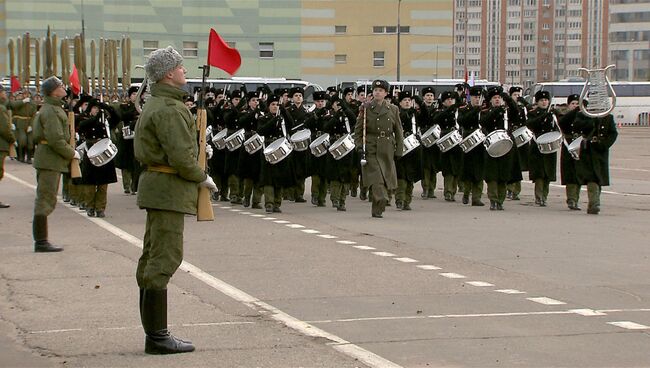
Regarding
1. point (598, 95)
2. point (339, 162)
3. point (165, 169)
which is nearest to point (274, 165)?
point (339, 162)

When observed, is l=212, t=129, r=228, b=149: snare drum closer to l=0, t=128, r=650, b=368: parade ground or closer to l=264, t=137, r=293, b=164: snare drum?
l=264, t=137, r=293, b=164: snare drum

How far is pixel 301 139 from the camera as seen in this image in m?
21.5

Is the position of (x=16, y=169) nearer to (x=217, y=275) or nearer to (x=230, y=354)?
(x=217, y=275)

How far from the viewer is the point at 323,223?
719 inches

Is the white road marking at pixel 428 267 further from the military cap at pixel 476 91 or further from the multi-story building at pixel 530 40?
the multi-story building at pixel 530 40

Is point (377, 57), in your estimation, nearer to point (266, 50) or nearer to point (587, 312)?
point (266, 50)

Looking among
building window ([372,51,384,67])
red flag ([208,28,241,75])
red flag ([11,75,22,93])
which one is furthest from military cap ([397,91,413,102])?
building window ([372,51,384,67])

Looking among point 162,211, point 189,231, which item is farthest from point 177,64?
point 189,231

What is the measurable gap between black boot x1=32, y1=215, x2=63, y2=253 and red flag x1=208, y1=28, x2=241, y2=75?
4.01 m

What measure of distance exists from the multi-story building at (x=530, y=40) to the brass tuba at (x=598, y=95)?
168181mm

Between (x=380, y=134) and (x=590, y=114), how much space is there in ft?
11.1

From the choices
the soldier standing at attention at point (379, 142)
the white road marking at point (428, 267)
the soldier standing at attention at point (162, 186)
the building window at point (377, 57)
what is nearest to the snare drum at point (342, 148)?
the soldier standing at attention at point (379, 142)

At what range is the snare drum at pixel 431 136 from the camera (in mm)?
22906

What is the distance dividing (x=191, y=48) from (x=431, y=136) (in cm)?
5013
